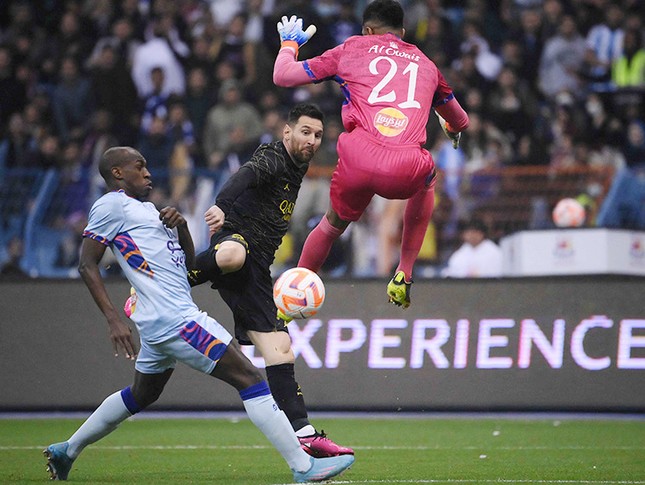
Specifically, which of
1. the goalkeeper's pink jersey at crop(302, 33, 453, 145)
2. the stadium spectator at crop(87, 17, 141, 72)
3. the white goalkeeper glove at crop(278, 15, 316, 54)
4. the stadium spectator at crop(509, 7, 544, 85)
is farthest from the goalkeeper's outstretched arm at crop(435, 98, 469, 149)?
the stadium spectator at crop(87, 17, 141, 72)

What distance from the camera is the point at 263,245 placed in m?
8.30

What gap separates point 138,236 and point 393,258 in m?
6.95

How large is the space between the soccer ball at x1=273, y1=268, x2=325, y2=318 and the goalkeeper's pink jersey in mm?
1109

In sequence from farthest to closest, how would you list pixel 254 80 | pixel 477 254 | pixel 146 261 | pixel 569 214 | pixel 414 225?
1. pixel 254 80
2. pixel 477 254
3. pixel 569 214
4. pixel 414 225
5. pixel 146 261

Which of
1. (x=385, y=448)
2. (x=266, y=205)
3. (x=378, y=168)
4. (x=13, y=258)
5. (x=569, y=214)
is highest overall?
(x=378, y=168)

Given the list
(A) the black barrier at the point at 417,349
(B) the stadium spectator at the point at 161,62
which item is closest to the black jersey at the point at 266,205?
(A) the black barrier at the point at 417,349

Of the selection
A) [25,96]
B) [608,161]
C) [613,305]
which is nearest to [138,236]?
[613,305]

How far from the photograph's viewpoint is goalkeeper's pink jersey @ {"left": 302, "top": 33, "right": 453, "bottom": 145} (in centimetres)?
804

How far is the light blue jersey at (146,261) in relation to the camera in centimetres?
700

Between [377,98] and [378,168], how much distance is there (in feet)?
1.59

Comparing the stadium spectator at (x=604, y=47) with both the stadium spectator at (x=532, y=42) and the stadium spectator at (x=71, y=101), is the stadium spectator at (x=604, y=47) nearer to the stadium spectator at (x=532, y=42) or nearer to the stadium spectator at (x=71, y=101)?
the stadium spectator at (x=532, y=42)

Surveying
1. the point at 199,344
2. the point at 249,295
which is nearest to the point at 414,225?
the point at 249,295

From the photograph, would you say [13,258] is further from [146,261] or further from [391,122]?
[146,261]

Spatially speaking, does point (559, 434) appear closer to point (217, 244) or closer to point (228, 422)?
point (228, 422)
